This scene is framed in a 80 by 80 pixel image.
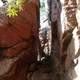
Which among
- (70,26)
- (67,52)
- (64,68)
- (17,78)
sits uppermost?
(70,26)

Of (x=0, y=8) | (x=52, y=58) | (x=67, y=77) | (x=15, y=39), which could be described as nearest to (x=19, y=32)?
(x=15, y=39)

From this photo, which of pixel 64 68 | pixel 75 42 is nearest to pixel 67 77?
pixel 64 68

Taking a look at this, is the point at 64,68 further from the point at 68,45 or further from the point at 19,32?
the point at 19,32

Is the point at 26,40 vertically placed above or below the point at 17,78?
above

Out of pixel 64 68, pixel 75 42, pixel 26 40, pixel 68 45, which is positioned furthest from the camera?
pixel 26 40

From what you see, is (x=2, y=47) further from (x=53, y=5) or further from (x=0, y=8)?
(x=53, y=5)

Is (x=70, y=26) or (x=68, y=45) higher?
(x=70, y=26)

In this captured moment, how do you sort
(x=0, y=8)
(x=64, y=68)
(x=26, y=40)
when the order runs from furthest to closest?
(x=26, y=40) < (x=0, y=8) < (x=64, y=68)

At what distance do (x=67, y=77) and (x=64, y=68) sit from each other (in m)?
0.45

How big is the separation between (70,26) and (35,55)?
2.60 m

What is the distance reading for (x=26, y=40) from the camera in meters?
7.93

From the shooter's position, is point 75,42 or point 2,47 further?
point 2,47

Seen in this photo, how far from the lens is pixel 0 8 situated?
289 inches

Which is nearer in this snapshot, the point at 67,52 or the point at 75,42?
the point at 75,42
